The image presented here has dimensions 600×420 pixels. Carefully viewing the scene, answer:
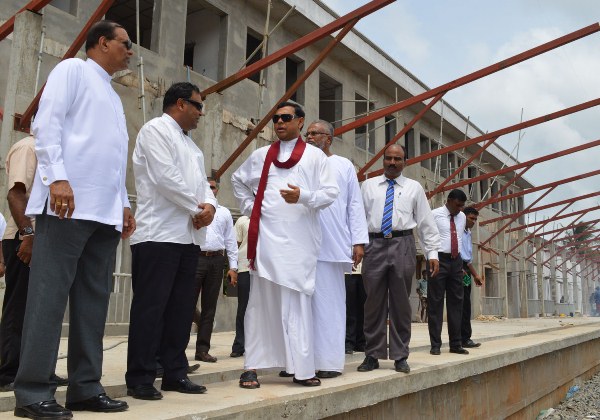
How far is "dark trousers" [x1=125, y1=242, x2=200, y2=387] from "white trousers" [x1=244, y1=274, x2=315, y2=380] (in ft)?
1.45

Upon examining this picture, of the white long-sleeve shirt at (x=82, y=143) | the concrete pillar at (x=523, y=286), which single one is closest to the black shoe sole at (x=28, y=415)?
the white long-sleeve shirt at (x=82, y=143)

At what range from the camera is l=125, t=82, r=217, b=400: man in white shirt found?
10.5ft

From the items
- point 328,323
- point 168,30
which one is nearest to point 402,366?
point 328,323

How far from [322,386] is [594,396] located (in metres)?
8.06

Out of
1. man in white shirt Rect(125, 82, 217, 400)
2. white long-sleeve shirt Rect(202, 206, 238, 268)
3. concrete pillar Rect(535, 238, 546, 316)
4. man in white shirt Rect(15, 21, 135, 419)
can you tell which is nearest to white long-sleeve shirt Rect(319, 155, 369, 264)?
man in white shirt Rect(125, 82, 217, 400)

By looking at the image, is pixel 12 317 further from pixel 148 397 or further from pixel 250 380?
pixel 250 380

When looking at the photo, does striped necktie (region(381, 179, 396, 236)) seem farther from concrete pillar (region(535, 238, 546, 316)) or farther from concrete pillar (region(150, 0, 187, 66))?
concrete pillar (region(535, 238, 546, 316))

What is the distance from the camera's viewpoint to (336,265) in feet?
14.0

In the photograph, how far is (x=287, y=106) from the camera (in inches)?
154

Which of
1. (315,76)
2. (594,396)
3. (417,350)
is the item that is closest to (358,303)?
(417,350)

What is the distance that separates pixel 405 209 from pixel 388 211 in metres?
0.18

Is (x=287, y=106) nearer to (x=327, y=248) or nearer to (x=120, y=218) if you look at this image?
(x=327, y=248)

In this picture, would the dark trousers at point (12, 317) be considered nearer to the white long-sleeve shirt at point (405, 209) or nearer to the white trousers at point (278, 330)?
the white trousers at point (278, 330)

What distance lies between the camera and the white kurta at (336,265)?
3.96 meters
